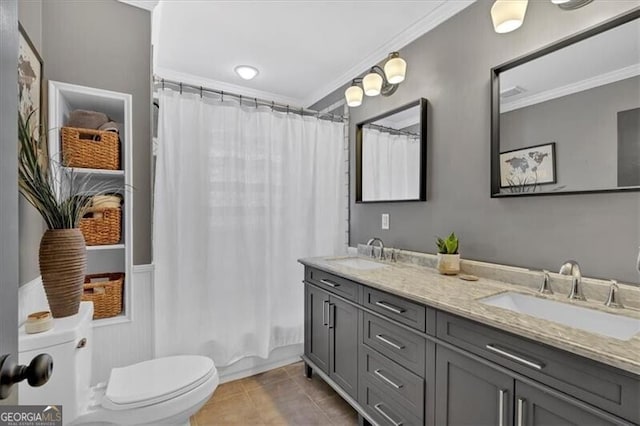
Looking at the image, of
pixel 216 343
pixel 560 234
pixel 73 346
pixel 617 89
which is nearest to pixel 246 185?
pixel 216 343

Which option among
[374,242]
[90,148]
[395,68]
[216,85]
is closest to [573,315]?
[374,242]

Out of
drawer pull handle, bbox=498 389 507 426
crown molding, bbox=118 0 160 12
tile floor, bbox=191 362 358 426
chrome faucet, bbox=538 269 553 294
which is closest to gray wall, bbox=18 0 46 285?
crown molding, bbox=118 0 160 12

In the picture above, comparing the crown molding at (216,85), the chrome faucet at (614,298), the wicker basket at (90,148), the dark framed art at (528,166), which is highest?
the crown molding at (216,85)

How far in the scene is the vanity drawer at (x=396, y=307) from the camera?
1.30m

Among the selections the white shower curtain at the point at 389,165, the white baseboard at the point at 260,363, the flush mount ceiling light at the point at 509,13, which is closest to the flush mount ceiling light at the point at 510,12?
the flush mount ceiling light at the point at 509,13

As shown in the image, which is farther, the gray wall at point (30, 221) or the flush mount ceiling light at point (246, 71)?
the flush mount ceiling light at point (246, 71)

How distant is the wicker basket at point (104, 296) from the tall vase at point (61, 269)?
1.26 ft

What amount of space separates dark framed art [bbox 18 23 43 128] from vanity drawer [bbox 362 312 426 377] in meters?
1.80

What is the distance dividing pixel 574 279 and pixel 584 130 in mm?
626

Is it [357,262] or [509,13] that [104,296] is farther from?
[509,13]

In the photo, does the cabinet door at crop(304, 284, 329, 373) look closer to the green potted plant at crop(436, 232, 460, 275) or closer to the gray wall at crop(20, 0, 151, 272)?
the green potted plant at crop(436, 232, 460, 275)

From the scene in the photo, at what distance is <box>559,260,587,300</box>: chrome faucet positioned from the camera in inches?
47.6

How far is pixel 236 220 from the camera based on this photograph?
224 cm

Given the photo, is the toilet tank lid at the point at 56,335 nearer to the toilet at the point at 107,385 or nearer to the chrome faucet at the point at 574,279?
the toilet at the point at 107,385
